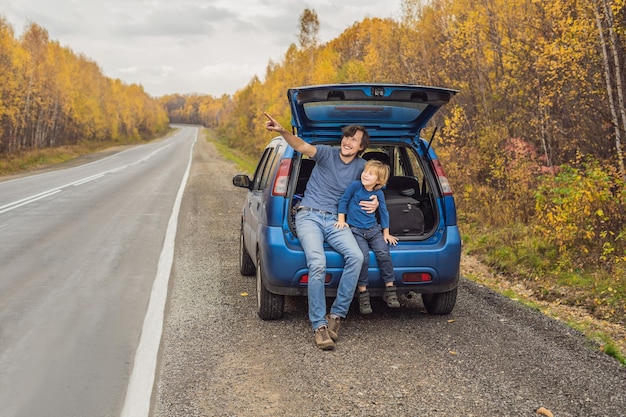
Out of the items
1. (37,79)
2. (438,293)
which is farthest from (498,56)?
(37,79)

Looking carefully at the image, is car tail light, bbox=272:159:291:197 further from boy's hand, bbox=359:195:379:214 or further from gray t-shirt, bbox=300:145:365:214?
boy's hand, bbox=359:195:379:214

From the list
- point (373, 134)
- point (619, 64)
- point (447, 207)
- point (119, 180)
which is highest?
point (619, 64)

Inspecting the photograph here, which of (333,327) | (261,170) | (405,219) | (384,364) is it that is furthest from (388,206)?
(261,170)

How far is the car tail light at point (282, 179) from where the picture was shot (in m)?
4.90

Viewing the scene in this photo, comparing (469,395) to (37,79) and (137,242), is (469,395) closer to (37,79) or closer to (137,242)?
(137,242)

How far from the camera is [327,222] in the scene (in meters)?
4.82

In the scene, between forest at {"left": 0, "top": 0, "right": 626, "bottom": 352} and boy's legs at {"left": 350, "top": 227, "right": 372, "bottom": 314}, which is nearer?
boy's legs at {"left": 350, "top": 227, "right": 372, "bottom": 314}

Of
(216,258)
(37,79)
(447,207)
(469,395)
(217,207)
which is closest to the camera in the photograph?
(469,395)

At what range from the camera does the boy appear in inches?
186

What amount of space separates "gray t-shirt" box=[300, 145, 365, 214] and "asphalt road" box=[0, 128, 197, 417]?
1947mm

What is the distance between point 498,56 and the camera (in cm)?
1441

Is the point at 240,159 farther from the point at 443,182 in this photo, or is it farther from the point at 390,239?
the point at 390,239

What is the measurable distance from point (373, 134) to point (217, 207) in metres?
8.83

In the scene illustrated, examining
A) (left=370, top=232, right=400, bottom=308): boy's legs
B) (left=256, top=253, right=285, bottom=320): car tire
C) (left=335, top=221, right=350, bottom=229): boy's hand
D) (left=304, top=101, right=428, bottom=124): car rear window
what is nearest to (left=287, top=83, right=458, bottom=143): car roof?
(left=304, top=101, right=428, bottom=124): car rear window
